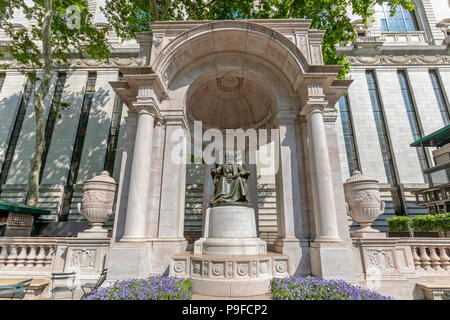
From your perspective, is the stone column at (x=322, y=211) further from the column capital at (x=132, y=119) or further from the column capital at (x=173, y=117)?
the column capital at (x=132, y=119)

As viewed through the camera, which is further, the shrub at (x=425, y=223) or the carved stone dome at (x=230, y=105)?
the shrub at (x=425, y=223)

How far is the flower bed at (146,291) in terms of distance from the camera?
15.6ft

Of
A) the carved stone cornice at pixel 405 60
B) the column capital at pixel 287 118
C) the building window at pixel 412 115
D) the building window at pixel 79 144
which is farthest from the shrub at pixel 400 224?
the building window at pixel 79 144

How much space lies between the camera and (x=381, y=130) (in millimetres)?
22031

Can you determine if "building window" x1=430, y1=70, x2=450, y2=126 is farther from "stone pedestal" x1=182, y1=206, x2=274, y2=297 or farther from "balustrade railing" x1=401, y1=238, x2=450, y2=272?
"stone pedestal" x1=182, y1=206, x2=274, y2=297

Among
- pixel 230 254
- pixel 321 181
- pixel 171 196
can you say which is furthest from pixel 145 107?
pixel 321 181

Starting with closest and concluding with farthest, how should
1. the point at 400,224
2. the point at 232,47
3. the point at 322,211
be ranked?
1. the point at 322,211
2. the point at 232,47
3. the point at 400,224

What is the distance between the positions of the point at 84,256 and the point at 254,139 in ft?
31.0

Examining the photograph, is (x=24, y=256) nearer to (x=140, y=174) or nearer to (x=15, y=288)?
(x=15, y=288)

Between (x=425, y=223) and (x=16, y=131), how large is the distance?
35608mm

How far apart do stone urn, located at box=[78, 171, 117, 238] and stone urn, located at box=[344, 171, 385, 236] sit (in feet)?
29.5

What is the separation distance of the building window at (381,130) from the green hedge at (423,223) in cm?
482

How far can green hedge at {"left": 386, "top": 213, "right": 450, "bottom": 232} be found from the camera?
12.9 m

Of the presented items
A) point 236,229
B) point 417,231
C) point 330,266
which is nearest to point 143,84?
point 236,229
